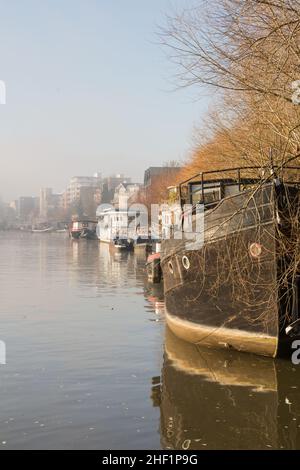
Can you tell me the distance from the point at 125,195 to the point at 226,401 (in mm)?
121617

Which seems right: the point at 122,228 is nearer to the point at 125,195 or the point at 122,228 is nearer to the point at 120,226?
the point at 120,226

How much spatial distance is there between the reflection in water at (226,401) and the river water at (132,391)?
2cm

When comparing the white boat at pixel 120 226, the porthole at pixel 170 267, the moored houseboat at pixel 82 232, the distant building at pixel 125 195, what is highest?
the distant building at pixel 125 195

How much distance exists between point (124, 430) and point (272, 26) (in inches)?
270

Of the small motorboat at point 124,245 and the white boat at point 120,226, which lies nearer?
the small motorboat at point 124,245

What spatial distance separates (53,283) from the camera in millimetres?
30938

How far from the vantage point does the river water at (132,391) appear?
8.66 metres

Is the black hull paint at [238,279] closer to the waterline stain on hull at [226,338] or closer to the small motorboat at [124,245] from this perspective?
the waterline stain on hull at [226,338]

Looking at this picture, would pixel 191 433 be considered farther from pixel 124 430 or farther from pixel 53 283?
pixel 53 283

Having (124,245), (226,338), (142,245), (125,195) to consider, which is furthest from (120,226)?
(226,338)

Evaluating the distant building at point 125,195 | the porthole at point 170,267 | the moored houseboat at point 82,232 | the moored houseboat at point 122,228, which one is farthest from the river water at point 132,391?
the moored houseboat at point 82,232

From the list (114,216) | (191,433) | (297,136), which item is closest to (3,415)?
(191,433)

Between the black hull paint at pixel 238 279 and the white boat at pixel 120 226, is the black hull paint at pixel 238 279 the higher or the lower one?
the higher one

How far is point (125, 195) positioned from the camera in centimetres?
13125
